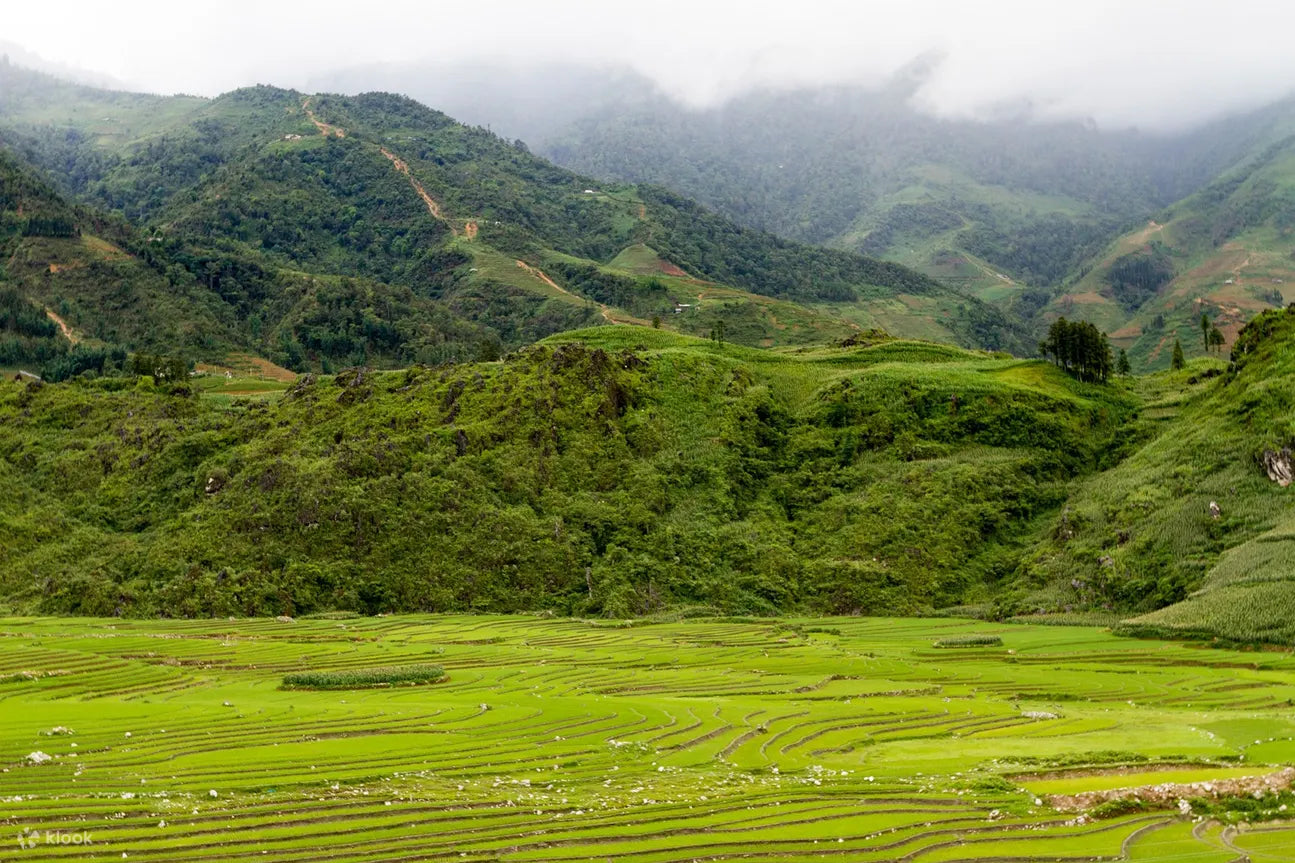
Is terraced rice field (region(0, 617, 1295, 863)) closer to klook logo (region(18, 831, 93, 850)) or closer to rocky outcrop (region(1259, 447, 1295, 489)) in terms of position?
klook logo (region(18, 831, 93, 850))

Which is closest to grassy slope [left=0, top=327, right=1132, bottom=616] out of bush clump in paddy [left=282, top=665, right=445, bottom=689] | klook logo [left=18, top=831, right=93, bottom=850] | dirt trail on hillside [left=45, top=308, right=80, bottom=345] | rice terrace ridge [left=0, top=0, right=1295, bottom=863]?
rice terrace ridge [left=0, top=0, right=1295, bottom=863]

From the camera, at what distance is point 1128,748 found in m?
31.1

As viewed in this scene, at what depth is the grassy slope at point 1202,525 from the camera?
57656 mm

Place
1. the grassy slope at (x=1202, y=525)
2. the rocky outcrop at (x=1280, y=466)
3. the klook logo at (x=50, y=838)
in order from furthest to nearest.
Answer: the rocky outcrop at (x=1280, y=466) < the grassy slope at (x=1202, y=525) < the klook logo at (x=50, y=838)

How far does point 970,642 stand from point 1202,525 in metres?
23.1

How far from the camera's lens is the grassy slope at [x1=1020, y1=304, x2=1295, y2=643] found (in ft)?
189

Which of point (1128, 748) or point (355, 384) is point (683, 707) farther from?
point (355, 384)

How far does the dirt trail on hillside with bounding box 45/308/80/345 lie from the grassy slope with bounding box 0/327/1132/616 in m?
47.0

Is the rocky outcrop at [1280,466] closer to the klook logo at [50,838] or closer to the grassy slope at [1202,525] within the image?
the grassy slope at [1202,525]

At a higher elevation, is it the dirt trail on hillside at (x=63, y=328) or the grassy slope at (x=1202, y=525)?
the dirt trail on hillside at (x=63, y=328)

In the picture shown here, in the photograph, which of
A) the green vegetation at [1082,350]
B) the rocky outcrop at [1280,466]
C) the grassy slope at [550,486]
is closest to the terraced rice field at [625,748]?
the grassy slope at [550,486]

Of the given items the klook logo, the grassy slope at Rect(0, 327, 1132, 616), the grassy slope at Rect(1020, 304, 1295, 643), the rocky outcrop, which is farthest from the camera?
the grassy slope at Rect(0, 327, 1132, 616)

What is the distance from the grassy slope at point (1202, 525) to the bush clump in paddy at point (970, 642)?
9.12 meters

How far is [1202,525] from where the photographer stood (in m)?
69.1
